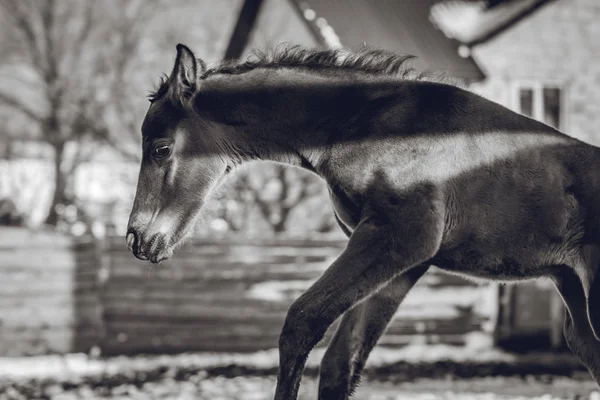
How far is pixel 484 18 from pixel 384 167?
1452 cm

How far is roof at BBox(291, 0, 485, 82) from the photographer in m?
13.5

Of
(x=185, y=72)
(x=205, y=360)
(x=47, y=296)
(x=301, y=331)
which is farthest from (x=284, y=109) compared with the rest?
(x=47, y=296)

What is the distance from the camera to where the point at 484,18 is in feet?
57.9

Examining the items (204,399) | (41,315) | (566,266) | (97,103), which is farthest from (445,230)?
(97,103)

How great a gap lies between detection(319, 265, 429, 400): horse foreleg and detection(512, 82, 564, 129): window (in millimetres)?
13252

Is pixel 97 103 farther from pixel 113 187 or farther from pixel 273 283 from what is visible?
pixel 273 283

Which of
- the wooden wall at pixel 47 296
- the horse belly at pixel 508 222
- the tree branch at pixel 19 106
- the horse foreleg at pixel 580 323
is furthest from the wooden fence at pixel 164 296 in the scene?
the tree branch at pixel 19 106

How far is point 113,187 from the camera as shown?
21234mm

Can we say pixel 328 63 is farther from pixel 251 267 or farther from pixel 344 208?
pixel 251 267

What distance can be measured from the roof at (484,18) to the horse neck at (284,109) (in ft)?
42.1

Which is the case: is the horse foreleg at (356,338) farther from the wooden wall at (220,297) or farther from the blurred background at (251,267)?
the wooden wall at (220,297)

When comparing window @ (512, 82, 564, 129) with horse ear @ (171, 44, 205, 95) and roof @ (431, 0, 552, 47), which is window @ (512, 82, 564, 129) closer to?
roof @ (431, 0, 552, 47)

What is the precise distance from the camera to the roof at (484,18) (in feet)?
55.8

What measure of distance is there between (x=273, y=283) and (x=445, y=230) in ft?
29.4
